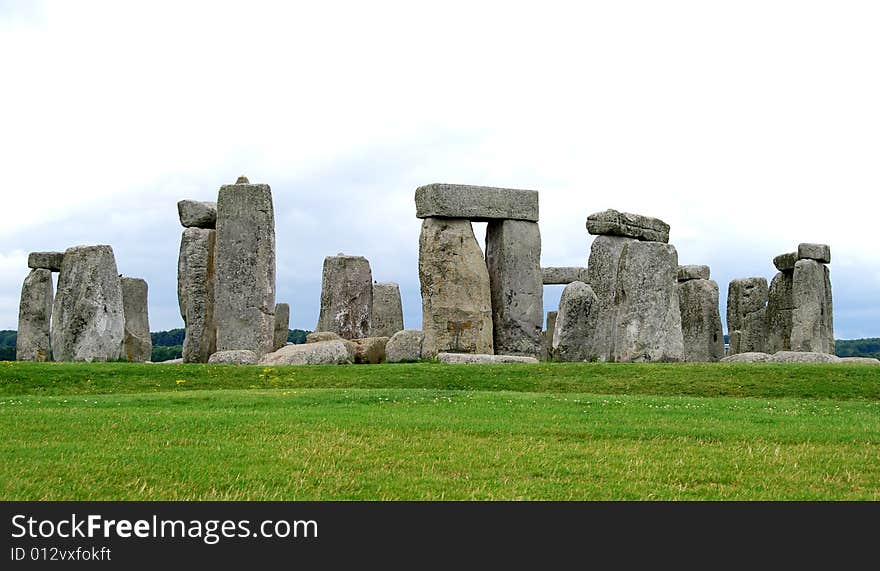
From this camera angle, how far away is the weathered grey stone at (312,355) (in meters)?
21.4

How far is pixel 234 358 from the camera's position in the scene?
21734 millimetres

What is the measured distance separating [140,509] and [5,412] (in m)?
6.69

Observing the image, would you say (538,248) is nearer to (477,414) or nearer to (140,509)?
(477,414)

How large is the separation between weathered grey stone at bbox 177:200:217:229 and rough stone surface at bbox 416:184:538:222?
183 inches

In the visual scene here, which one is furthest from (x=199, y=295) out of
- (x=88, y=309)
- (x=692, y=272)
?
(x=692, y=272)

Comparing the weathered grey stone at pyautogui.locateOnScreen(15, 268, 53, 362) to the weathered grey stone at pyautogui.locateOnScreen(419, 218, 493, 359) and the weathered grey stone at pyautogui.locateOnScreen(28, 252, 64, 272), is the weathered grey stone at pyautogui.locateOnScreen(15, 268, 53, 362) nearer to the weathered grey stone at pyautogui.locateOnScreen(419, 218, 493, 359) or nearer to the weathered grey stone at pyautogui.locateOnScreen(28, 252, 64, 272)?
the weathered grey stone at pyautogui.locateOnScreen(28, 252, 64, 272)

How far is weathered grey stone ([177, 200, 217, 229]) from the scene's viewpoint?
79.5 ft

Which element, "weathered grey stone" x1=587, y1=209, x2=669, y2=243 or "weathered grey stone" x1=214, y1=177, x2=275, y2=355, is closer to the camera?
"weathered grey stone" x1=214, y1=177, x2=275, y2=355

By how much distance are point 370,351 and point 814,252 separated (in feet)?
42.0

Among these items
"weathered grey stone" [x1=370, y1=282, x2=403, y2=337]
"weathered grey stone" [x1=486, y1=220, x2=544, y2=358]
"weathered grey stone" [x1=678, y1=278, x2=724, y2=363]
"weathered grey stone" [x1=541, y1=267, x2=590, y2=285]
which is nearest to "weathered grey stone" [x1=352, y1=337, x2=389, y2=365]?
"weathered grey stone" [x1=486, y1=220, x2=544, y2=358]

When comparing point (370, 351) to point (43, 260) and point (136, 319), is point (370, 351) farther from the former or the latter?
point (43, 260)

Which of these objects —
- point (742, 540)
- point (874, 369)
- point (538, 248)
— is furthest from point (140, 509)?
point (538, 248)

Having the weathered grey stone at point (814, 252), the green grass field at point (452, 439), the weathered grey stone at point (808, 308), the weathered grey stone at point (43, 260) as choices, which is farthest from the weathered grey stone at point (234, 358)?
the weathered grey stone at point (814, 252)

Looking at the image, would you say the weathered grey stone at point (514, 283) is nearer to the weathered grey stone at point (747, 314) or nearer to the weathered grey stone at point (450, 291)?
the weathered grey stone at point (450, 291)
